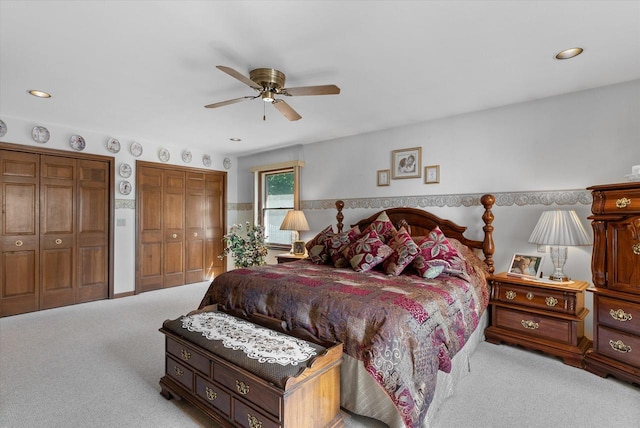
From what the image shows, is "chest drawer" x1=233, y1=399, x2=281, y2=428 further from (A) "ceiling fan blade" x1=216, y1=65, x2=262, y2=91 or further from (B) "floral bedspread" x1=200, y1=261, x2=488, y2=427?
(A) "ceiling fan blade" x1=216, y1=65, x2=262, y2=91

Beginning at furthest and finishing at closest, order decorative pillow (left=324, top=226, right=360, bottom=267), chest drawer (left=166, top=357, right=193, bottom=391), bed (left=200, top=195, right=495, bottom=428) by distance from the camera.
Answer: decorative pillow (left=324, top=226, right=360, bottom=267), chest drawer (left=166, top=357, right=193, bottom=391), bed (left=200, top=195, right=495, bottom=428)

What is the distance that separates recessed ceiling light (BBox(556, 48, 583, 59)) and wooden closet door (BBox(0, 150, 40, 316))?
18.9 feet

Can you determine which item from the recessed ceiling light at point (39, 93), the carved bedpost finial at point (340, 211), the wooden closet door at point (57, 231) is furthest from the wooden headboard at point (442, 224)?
the wooden closet door at point (57, 231)

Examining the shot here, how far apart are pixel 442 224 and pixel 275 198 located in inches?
122

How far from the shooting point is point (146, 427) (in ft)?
5.95

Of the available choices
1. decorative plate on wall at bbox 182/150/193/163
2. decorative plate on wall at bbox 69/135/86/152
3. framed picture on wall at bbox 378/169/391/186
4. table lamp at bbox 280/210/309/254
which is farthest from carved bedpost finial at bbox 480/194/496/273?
decorative plate on wall at bbox 69/135/86/152

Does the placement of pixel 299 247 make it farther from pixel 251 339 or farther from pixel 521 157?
pixel 521 157

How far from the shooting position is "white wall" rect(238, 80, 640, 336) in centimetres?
278

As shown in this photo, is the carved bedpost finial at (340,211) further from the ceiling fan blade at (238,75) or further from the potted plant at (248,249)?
the ceiling fan blade at (238,75)

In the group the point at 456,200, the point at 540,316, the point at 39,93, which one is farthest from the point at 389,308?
the point at 39,93

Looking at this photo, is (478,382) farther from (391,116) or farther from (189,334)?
(391,116)

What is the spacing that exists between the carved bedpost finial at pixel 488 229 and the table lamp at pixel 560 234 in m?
0.47

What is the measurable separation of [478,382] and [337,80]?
266 cm

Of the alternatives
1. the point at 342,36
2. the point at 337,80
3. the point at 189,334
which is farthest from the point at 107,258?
the point at 342,36
